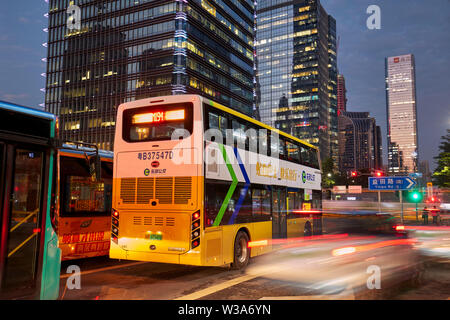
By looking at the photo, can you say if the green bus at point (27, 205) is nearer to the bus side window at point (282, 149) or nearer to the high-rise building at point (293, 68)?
the bus side window at point (282, 149)

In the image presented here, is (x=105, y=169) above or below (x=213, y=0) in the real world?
below

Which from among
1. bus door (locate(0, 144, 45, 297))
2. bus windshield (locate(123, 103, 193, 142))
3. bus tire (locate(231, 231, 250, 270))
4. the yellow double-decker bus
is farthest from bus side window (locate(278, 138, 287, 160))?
bus door (locate(0, 144, 45, 297))

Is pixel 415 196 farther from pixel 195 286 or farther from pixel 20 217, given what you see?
pixel 20 217

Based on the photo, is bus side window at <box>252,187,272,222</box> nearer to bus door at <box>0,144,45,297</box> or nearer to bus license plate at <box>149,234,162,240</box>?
bus license plate at <box>149,234,162,240</box>

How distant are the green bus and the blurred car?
4.98 metres

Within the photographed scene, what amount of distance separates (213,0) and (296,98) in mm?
93561

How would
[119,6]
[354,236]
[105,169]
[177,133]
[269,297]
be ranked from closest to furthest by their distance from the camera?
[269,297] < [177,133] < [105,169] < [354,236] < [119,6]

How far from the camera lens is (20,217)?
16.8 ft

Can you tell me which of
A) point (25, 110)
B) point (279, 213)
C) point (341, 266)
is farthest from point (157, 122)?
point (341, 266)

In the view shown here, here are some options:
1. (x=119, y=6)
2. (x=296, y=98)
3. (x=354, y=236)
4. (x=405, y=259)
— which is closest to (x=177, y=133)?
(x=405, y=259)

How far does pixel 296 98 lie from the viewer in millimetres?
169125

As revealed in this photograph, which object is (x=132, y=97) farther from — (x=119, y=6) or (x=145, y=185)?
(x=145, y=185)

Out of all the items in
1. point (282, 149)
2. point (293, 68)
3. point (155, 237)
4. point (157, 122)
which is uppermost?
point (293, 68)

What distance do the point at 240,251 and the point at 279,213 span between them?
330 centimetres
